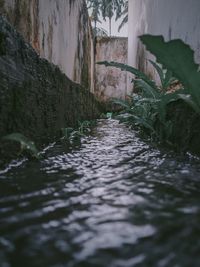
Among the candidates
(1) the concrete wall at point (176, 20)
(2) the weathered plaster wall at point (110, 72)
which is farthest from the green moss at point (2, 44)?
(2) the weathered plaster wall at point (110, 72)

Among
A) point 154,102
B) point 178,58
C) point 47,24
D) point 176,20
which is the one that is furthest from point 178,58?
point 176,20

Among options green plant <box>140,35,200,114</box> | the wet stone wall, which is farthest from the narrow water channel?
green plant <box>140,35,200,114</box>

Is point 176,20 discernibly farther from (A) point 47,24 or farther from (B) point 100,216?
(B) point 100,216

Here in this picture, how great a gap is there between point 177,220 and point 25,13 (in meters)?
1.46

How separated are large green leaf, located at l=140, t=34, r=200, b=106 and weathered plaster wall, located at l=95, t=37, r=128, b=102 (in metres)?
6.55

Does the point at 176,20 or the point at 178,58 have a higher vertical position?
the point at 176,20

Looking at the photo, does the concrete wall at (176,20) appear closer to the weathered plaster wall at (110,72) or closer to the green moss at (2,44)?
the green moss at (2,44)

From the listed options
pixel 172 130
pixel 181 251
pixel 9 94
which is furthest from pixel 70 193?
pixel 172 130

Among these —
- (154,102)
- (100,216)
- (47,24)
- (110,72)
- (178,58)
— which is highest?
(110,72)

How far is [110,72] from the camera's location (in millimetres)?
7715

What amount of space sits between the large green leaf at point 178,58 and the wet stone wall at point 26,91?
1.50 ft

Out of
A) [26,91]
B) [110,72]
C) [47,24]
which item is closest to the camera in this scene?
[26,91]

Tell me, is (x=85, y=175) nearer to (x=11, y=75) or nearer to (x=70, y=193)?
(x=70, y=193)

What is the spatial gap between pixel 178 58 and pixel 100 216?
689 mm
